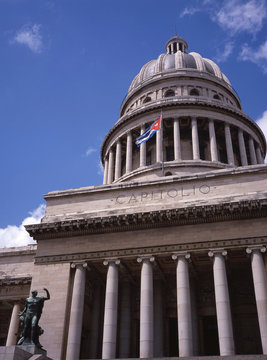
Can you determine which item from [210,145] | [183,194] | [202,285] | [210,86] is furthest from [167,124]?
[202,285]

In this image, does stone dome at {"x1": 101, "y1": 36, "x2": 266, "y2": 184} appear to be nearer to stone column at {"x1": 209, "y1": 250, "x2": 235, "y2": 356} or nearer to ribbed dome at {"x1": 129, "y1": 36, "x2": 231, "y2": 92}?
ribbed dome at {"x1": 129, "y1": 36, "x2": 231, "y2": 92}

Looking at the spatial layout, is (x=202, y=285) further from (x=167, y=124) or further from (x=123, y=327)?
(x=167, y=124)

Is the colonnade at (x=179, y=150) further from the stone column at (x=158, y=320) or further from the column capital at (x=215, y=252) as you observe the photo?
the column capital at (x=215, y=252)

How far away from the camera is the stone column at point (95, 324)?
26219 mm

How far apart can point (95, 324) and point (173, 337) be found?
17.0 feet

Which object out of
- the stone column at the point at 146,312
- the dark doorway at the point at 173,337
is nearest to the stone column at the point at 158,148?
the stone column at the point at 146,312

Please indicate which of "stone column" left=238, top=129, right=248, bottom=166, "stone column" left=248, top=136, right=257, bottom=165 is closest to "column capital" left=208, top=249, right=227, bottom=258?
"stone column" left=238, top=129, right=248, bottom=166

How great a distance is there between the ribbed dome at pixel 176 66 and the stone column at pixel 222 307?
1238 inches

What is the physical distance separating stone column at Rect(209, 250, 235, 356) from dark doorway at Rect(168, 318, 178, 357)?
5353mm

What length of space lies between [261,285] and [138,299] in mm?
9202

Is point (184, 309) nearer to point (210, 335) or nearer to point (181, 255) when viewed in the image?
point (181, 255)

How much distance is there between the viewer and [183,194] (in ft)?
90.9

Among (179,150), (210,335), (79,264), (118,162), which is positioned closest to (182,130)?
(179,150)

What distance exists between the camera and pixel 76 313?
2475 centimetres
